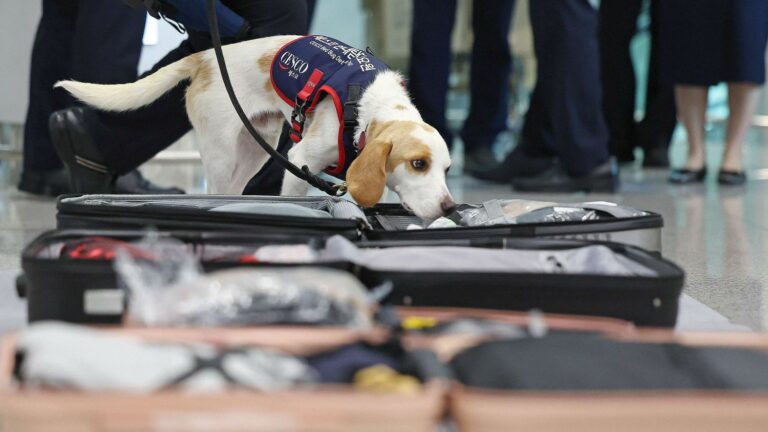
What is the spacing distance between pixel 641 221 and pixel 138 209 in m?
0.83

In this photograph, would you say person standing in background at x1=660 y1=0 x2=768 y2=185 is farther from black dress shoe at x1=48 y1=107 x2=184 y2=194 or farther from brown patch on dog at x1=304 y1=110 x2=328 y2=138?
black dress shoe at x1=48 y1=107 x2=184 y2=194

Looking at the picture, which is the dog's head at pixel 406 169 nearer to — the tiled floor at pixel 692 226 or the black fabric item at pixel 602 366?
the tiled floor at pixel 692 226

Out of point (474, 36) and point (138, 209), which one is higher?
point (474, 36)

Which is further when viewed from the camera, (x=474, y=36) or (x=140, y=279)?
(x=474, y=36)

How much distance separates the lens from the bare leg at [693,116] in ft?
13.8

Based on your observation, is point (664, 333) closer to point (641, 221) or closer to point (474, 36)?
point (641, 221)

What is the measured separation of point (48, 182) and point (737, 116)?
284 centimetres

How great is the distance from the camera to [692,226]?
2900 mm

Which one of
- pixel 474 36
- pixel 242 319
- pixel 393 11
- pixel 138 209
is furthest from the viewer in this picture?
pixel 393 11

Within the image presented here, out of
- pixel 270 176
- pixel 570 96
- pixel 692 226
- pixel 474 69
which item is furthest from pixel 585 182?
pixel 270 176

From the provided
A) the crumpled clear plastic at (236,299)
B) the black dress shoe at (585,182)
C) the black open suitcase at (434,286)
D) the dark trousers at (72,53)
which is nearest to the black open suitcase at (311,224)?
the black open suitcase at (434,286)

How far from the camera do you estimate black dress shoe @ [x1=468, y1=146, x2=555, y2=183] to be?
3.98 metres

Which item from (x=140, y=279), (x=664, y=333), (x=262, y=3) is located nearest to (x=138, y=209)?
(x=140, y=279)

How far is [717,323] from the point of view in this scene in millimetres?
1628
